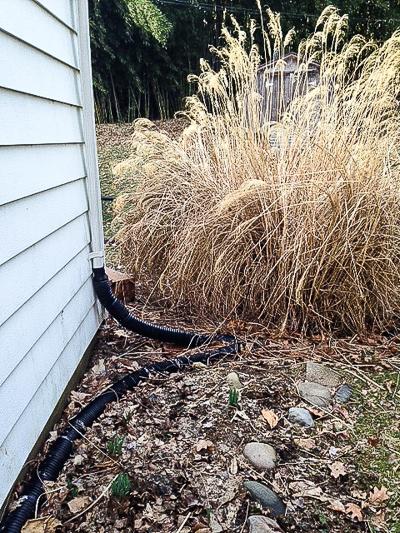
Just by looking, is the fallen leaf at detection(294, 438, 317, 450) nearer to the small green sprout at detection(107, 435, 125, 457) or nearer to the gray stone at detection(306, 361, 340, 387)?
the gray stone at detection(306, 361, 340, 387)

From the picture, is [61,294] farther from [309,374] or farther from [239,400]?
[309,374]

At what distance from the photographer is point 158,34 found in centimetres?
709

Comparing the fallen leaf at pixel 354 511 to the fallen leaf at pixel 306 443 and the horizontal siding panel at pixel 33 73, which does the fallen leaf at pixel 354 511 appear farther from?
the horizontal siding panel at pixel 33 73

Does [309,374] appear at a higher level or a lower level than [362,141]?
lower

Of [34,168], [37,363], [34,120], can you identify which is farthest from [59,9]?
[37,363]

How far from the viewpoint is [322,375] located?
1.99m

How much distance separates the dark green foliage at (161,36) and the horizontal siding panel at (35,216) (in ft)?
19.1

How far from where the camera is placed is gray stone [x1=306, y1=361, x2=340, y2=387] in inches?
76.6

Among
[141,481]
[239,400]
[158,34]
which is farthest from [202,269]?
[158,34]

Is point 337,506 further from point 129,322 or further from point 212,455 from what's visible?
point 129,322

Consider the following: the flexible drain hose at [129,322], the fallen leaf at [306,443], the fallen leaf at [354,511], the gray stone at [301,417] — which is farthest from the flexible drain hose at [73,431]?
the fallen leaf at [354,511]

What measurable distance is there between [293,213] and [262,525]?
150 centimetres

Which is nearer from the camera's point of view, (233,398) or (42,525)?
(42,525)

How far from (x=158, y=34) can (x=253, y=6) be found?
1.79 meters
